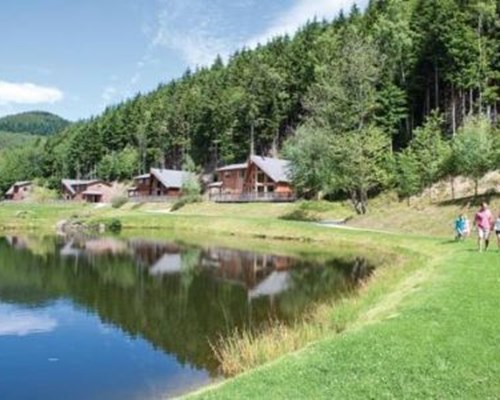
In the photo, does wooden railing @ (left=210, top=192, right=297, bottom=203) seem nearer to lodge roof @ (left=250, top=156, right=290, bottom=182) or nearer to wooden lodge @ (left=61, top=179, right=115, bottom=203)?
lodge roof @ (left=250, top=156, right=290, bottom=182)

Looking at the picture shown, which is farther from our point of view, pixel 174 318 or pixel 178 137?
pixel 178 137

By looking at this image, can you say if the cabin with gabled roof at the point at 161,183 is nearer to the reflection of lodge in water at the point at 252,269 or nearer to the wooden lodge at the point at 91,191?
the wooden lodge at the point at 91,191

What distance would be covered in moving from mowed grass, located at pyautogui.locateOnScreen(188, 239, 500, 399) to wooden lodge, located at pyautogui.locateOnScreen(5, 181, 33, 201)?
15480 cm

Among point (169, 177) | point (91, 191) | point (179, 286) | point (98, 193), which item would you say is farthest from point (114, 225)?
point (98, 193)

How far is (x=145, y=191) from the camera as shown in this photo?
397 ft

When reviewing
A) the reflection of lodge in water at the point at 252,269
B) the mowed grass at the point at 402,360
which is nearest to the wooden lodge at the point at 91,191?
the reflection of lodge in water at the point at 252,269

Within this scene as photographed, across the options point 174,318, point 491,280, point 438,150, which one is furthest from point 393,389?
point 438,150

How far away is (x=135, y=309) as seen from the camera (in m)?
26.6

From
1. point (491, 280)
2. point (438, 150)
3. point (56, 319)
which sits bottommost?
point (56, 319)

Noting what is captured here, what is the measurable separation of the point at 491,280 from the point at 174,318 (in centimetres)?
1204

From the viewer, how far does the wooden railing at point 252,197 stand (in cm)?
8606

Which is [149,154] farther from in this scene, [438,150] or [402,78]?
[438,150]

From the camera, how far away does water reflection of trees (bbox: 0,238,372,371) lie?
23125 mm

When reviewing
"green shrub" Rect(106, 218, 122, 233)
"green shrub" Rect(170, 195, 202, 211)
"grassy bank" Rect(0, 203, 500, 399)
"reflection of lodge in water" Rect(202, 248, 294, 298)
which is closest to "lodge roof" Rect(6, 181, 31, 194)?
"green shrub" Rect(170, 195, 202, 211)
